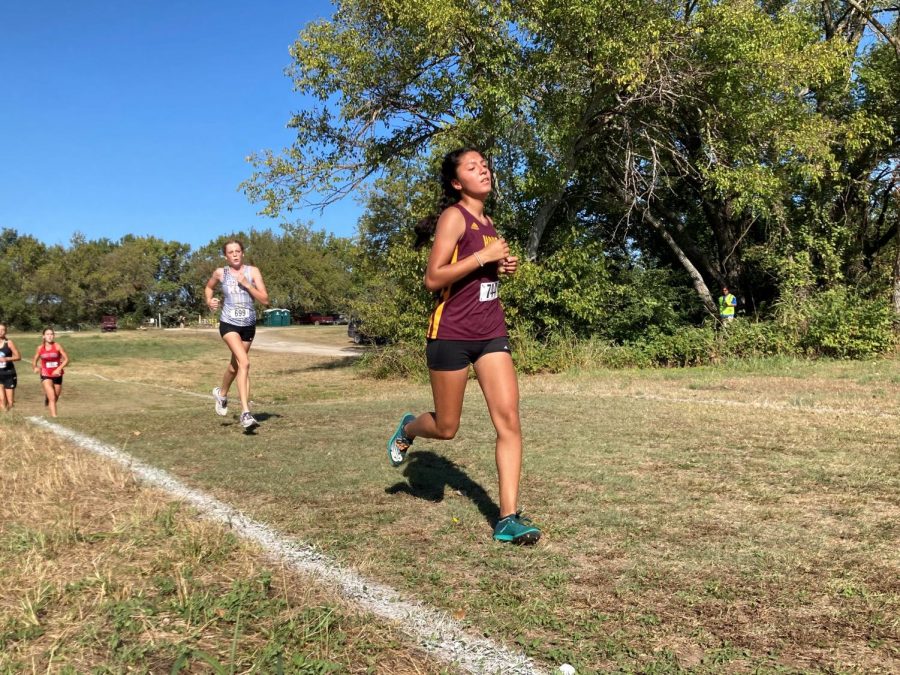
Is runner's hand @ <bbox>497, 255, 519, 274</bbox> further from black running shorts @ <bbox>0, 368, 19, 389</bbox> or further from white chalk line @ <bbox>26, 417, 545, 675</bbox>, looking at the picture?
black running shorts @ <bbox>0, 368, 19, 389</bbox>

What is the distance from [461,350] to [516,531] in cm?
104

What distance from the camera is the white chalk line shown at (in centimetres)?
240

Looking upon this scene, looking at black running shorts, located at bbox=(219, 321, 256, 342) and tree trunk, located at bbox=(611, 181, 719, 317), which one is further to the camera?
tree trunk, located at bbox=(611, 181, 719, 317)

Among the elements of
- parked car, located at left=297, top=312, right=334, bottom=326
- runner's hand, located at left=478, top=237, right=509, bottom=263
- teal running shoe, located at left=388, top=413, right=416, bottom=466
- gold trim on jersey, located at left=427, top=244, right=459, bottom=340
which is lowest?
teal running shoe, located at left=388, top=413, right=416, bottom=466

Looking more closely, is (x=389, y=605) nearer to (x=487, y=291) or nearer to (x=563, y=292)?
(x=487, y=291)

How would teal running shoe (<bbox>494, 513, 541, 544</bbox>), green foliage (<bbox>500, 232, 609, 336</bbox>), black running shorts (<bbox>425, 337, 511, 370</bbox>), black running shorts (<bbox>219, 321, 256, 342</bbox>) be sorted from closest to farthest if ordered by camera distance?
1. teal running shoe (<bbox>494, 513, 541, 544</bbox>)
2. black running shorts (<bbox>425, 337, 511, 370</bbox>)
3. black running shorts (<bbox>219, 321, 256, 342</bbox>)
4. green foliage (<bbox>500, 232, 609, 336</bbox>)

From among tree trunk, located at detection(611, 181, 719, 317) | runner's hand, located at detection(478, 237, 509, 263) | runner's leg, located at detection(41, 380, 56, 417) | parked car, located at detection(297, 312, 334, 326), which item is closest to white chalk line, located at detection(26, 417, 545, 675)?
runner's hand, located at detection(478, 237, 509, 263)

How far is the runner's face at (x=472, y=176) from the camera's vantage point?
3895mm

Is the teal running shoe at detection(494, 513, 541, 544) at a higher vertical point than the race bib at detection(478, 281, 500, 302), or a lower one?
lower

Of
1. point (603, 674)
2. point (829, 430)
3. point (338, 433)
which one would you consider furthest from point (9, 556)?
point (829, 430)

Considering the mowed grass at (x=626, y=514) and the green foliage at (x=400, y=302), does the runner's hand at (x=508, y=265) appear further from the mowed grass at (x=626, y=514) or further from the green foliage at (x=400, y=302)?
the green foliage at (x=400, y=302)

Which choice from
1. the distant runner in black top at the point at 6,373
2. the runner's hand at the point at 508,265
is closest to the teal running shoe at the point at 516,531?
the runner's hand at the point at 508,265

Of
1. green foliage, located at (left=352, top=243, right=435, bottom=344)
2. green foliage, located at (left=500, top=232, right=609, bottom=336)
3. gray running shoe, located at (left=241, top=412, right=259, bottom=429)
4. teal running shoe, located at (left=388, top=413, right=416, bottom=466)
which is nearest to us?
teal running shoe, located at (left=388, top=413, right=416, bottom=466)

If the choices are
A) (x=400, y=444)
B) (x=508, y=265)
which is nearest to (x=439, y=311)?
(x=508, y=265)
